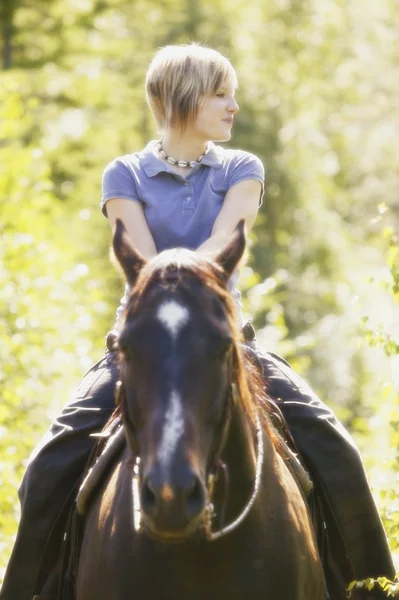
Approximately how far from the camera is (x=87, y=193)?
2166 cm

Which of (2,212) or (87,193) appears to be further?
(87,193)

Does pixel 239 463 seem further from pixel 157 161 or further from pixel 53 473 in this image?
pixel 157 161

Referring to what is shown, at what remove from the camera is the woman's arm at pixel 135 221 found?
5086 mm

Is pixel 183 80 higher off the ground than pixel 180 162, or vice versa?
pixel 183 80

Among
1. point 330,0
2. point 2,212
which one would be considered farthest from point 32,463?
point 330,0

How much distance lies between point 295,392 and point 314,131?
21.5 metres

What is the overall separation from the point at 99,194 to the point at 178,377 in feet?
59.3

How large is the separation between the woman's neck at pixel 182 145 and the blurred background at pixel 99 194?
17.7 feet

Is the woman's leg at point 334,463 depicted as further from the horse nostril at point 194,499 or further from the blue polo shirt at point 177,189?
the horse nostril at point 194,499

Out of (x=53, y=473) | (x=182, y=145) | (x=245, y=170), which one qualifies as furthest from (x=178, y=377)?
(x=182, y=145)

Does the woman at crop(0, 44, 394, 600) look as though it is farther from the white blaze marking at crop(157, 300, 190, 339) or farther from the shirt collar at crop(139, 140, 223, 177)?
the white blaze marking at crop(157, 300, 190, 339)

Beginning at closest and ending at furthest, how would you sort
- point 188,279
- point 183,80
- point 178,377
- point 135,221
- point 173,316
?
point 178,377 < point 173,316 < point 188,279 < point 135,221 < point 183,80

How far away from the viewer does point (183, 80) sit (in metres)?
5.41

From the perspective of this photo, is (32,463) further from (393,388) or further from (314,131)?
(314,131)
